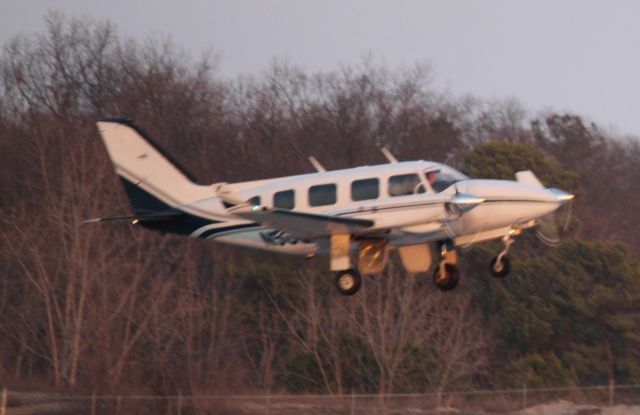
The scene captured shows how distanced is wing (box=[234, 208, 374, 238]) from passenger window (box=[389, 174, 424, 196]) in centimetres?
71

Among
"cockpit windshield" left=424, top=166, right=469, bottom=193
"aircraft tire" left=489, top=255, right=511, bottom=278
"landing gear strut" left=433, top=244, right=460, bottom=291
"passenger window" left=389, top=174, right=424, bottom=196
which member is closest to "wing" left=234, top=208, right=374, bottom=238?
"passenger window" left=389, top=174, right=424, bottom=196

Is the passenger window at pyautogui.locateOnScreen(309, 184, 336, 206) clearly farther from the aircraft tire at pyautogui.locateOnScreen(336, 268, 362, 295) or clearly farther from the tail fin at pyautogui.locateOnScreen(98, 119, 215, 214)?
the tail fin at pyautogui.locateOnScreen(98, 119, 215, 214)

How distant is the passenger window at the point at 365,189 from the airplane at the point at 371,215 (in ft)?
0.06

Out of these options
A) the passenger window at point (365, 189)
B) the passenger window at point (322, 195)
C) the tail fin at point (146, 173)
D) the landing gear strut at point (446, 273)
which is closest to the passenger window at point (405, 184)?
the passenger window at point (365, 189)

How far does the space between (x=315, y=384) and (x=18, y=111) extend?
25.4 metres

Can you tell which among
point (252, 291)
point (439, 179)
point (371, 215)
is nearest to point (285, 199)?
point (371, 215)

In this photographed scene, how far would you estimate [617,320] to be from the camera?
43.2 m

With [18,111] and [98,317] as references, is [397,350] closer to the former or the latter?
[98,317]

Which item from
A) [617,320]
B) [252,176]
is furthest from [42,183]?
[617,320]

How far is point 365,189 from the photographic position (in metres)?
22.2

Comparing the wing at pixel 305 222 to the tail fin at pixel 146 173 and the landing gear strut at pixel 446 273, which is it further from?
the tail fin at pixel 146 173

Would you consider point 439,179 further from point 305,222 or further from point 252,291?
point 252,291

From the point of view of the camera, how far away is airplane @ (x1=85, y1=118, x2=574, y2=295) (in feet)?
71.5

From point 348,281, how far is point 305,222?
1.72 m
